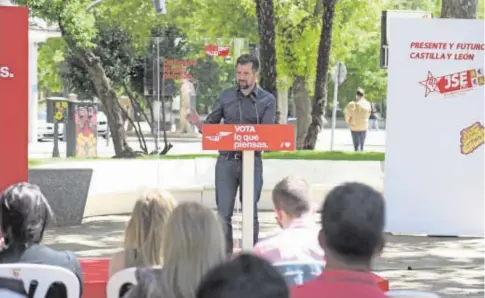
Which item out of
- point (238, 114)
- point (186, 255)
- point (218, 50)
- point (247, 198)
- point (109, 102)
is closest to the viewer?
point (186, 255)

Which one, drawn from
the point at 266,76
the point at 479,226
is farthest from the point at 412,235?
the point at 266,76

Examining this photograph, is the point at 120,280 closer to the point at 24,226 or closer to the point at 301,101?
the point at 24,226

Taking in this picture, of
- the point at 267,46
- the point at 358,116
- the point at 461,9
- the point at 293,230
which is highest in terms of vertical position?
the point at 461,9

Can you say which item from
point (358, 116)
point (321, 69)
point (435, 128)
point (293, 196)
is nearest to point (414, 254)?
point (435, 128)

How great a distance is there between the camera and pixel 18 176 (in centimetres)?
691

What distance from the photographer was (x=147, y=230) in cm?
401

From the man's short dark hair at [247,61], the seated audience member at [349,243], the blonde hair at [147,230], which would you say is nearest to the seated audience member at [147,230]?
the blonde hair at [147,230]

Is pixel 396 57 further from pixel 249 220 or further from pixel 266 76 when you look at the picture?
pixel 266 76

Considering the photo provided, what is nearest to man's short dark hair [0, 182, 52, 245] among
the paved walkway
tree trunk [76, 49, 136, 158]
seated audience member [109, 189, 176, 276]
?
seated audience member [109, 189, 176, 276]

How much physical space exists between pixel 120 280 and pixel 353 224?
1359 mm

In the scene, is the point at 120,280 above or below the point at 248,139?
below

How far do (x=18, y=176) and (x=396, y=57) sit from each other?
4.76 metres

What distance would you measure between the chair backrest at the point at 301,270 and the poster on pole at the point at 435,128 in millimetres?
6383

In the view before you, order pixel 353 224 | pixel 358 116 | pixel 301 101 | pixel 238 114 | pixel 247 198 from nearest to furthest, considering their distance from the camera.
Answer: pixel 353 224 < pixel 247 198 < pixel 238 114 < pixel 358 116 < pixel 301 101
